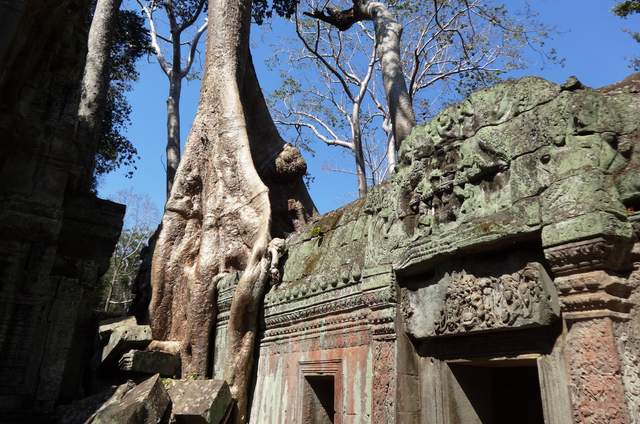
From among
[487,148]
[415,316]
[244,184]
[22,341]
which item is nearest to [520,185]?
[487,148]

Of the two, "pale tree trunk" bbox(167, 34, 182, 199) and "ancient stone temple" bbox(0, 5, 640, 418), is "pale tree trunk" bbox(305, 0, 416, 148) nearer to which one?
"ancient stone temple" bbox(0, 5, 640, 418)

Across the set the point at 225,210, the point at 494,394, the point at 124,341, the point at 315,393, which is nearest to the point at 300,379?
the point at 315,393

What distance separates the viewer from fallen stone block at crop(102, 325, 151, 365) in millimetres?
6211

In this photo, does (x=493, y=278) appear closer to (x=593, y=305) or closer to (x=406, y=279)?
(x=593, y=305)

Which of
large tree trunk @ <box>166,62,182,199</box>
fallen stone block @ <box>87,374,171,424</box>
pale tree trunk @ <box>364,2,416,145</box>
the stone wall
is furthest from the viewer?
large tree trunk @ <box>166,62,182,199</box>

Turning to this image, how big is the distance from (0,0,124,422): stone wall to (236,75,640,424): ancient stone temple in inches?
108

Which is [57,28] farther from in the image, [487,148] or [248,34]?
[487,148]

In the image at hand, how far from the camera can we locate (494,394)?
3.96 m

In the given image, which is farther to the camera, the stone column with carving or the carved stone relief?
the carved stone relief

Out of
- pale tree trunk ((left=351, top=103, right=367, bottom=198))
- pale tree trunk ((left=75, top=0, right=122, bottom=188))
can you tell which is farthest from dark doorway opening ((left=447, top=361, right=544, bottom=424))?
pale tree trunk ((left=351, top=103, right=367, bottom=198))

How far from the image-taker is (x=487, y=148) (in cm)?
339

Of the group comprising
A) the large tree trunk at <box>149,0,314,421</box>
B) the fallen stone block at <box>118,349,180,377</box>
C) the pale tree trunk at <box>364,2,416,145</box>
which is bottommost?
the fallen stone block at <box>118,349,180,377</box>

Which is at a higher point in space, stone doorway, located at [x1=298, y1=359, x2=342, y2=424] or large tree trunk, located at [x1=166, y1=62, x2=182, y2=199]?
large tree trunk, located at [x1=166, y1=62, x2=182, y2=199]

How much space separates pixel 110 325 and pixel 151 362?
1.22 meters
